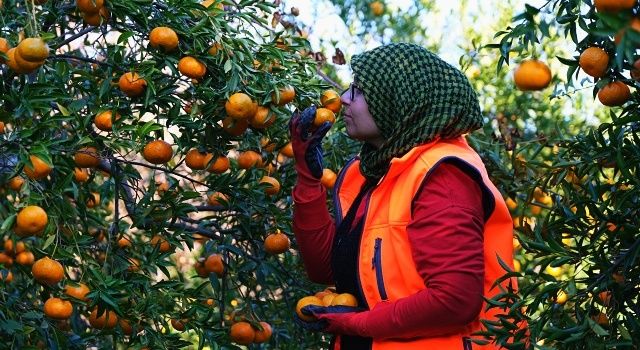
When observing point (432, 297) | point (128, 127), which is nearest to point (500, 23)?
point (128, 127)

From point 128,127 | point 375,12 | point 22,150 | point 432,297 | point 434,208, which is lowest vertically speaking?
point 432,297

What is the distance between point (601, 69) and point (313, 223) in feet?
3.01

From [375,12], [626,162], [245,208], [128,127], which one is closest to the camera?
[626,162]

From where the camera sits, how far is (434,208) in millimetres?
2363

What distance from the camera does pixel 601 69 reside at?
7.21 feet

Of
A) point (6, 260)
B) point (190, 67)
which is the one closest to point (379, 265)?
point (190, 67)

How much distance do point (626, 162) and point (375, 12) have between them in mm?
3358

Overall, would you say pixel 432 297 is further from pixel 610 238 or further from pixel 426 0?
pixel 426 0

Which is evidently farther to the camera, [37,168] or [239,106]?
[239,106]

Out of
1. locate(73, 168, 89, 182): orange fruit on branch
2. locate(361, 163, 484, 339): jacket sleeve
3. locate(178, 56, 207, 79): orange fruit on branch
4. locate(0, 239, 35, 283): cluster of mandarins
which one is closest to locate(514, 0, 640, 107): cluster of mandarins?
locate(361, 163, 484, 339): jacket sleeve

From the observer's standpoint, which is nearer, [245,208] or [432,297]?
[432,297]

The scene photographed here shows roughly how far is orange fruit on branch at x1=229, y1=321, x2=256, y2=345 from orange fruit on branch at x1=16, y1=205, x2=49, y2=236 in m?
0.88

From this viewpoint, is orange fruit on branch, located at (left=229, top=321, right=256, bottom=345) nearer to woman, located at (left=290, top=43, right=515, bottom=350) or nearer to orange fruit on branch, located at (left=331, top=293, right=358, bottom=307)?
woman, located at (left=290, top=43, right=515, bottom=350)

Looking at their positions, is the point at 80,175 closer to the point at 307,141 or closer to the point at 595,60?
the point at 307,141
